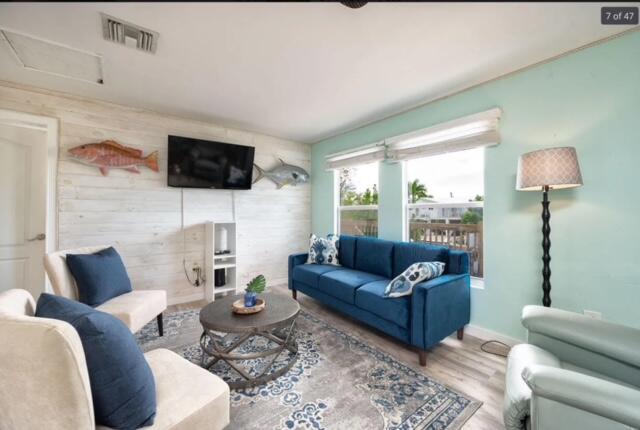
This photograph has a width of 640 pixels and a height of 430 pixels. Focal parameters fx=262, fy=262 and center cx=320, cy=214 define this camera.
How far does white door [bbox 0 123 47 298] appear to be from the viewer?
8.04ft

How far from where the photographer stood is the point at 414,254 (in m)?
2.65

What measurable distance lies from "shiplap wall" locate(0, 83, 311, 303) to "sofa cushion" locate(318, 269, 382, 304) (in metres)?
1.50

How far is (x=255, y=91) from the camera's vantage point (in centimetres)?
260

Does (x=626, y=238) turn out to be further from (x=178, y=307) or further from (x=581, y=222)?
(x=178, y=307)

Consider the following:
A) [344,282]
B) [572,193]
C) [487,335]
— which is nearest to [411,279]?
[344,282]

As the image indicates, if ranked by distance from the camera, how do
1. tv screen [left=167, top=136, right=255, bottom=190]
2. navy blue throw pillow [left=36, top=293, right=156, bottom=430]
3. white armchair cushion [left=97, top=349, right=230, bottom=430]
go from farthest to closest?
tv screen [left=167, top=136, right=255, bottom=190] → white armchair cushion [left=97, top=349, right=230, bottom=430] → navy blue throw pillow [left=36, top=293, right=156, bottom=430]

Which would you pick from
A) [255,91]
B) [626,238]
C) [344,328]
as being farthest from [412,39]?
[344,328]

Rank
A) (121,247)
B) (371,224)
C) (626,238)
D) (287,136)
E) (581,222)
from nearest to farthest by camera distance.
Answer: (626,238), (581,222), (121,247), (371,224), (287,136)

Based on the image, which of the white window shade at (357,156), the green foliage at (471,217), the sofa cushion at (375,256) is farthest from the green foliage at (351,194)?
the green foliage at (471,217)

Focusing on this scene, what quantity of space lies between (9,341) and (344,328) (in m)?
2.30

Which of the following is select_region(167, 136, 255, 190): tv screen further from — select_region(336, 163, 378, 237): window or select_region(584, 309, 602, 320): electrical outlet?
select_region(584, 309, 602, 320): electrical outlet

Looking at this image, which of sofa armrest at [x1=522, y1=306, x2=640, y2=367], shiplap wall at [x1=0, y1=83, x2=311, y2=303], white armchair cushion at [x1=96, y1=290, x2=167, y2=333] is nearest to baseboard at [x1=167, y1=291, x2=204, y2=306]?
shiplap wall at [x1=0, y1=83, x2=311, y2=303]

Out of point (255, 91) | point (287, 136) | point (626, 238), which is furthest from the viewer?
point (287, 136)

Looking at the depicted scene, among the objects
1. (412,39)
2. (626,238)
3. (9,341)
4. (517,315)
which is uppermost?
(412,39)
